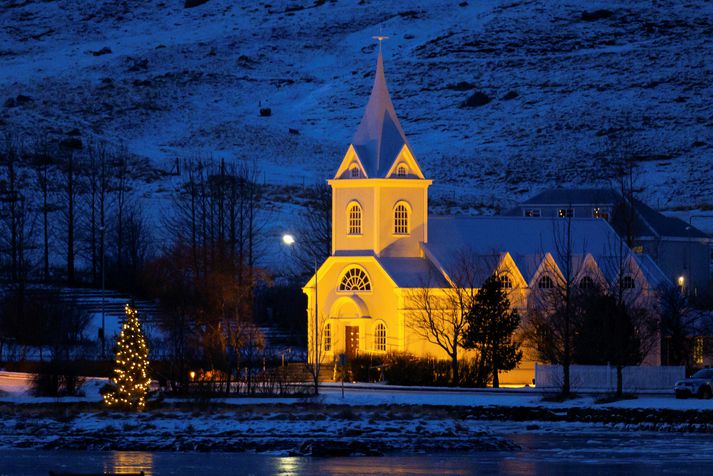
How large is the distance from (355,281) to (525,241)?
9.17 metres

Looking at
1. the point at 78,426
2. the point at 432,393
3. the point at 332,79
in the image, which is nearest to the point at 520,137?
the point at 332,79

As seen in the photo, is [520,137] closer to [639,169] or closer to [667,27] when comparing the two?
[639,169]

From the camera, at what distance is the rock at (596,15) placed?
184250 mm

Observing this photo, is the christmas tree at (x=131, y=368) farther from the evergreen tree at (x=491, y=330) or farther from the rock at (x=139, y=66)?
the rock at (x=139, y=66)

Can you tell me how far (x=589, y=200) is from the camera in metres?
100

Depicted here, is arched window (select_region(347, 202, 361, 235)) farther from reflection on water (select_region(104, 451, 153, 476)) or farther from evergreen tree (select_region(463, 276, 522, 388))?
reflection on water (select_region(104, 451, 153, 476))

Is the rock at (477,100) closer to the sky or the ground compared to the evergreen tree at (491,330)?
closer to the sky

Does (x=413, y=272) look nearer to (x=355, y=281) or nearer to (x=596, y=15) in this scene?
(x=355, y=281)

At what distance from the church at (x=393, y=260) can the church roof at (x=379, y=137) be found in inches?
1.7

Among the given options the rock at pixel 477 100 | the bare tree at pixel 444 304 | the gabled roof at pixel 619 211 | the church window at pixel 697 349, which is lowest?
the church window at pixel 697 349

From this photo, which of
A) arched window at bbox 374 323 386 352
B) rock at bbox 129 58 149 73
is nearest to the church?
arched window at bbox 374 323 386 352

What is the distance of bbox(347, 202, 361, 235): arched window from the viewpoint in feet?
228

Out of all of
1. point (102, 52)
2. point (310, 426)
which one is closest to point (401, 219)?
point (310, 426)

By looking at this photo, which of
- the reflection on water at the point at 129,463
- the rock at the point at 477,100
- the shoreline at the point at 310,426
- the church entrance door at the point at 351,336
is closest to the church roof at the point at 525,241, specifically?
the church entrance door at the point at 351,336
